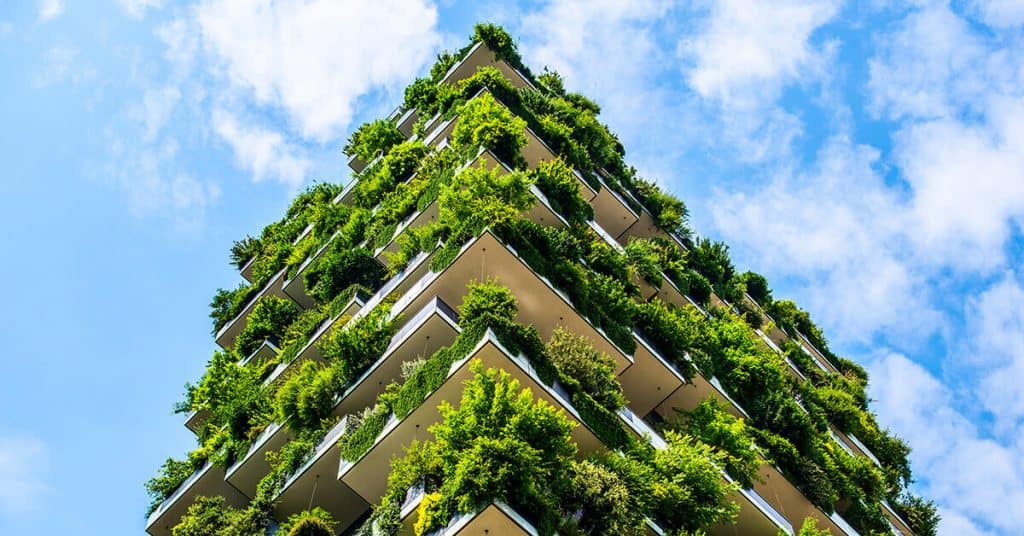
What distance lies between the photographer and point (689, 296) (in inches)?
1437

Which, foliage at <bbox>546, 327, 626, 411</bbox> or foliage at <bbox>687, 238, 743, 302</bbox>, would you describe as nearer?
foliage at <bbox>546, 327, 626, 411</bbox>

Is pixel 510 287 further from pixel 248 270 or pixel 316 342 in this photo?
pixel 248 270

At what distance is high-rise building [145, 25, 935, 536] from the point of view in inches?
810

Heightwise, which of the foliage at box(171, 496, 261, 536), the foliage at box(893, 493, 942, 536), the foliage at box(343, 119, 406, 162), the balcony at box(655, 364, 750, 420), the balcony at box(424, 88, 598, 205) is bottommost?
the foliage at box(893, 493, 942, 536)

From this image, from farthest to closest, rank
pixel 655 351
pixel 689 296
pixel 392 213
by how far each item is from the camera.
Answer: pixel 689 296, pixel 392 213, pixel 655 351

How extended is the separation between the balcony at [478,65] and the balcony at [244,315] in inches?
463

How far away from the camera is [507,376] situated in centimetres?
2047

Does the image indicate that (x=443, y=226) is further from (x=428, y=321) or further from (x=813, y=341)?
(x=813, y=341)

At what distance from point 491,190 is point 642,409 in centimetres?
826

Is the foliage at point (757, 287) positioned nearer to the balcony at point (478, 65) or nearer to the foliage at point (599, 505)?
the balcony at point (478, 65)

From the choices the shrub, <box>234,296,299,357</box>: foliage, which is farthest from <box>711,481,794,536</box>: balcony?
<box>234,296,299,357</box>: foliage

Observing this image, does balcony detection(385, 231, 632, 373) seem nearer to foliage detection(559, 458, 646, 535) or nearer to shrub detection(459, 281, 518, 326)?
shrub detection(459, 281, 518, 326)

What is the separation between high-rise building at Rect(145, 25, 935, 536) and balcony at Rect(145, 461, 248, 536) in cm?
10

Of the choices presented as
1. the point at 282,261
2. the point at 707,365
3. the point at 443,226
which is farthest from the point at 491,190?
the point at 282,261
